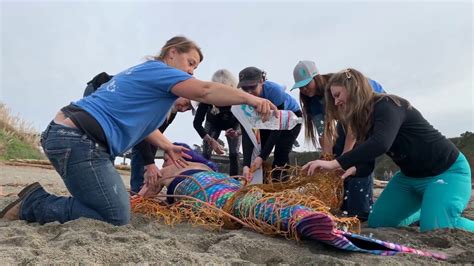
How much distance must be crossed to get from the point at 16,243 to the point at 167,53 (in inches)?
63.3

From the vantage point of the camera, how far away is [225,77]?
4832 millimetres

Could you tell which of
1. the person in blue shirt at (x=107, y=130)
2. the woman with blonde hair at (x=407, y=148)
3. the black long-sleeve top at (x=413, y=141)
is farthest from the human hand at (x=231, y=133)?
the person in blue shirt at (x=107, y=130)

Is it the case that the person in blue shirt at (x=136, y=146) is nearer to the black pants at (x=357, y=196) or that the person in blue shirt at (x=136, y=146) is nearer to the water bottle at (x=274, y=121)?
the water bottle at (x=274, y=121)

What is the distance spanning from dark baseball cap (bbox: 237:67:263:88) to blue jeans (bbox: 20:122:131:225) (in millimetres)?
1679

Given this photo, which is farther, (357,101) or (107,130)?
(357,101)

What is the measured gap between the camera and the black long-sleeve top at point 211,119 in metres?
5.31

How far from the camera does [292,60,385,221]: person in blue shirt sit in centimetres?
410

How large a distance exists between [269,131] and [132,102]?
77.0 inches

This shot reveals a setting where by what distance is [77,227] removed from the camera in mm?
2605

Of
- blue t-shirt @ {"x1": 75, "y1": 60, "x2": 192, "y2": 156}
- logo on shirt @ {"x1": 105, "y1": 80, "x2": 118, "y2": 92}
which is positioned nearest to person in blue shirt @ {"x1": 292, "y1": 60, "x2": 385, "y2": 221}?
blue t-shirt @ {"x1": 75, "y1": 60, "x2": 192, "y2": 156}

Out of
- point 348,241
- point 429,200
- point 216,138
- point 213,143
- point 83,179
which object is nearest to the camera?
point 348,241

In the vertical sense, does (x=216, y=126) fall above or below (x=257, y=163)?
above

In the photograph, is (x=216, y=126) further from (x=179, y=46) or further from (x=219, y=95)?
(x=219, y=95)

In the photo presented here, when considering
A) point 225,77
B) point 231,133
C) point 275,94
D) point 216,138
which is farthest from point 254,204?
point 216,138
